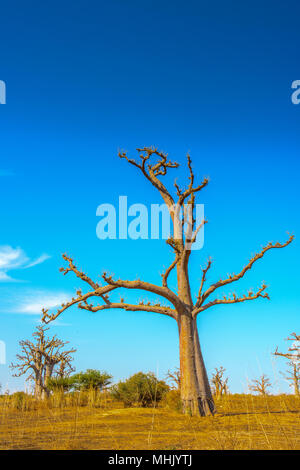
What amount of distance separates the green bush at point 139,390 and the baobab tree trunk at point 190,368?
139 inches

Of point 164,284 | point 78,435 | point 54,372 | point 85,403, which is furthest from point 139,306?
point 54,372

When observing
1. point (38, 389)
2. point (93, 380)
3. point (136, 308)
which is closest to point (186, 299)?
point (136, 308)

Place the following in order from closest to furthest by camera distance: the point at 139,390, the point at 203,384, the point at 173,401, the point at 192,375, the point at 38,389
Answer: the point at 192,375 → the point at 203,384 → the point at 173,401 → the point at 139,390 → the point at 38,389

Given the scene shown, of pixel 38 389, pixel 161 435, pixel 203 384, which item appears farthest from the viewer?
pixel 38 389

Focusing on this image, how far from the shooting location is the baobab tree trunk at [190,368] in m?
11.9

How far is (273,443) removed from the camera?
21.1 ft

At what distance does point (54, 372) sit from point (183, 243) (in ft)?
68.0

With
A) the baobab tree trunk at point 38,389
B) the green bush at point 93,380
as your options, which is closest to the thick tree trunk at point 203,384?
the green bush at point 93,380

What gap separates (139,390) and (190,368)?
4.41m

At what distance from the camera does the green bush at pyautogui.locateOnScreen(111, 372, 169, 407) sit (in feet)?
51.2

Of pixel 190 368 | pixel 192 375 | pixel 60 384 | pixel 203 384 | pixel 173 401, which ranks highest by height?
pixel 190 368

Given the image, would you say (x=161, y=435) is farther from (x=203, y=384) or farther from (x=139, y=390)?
(x=139, y=390)

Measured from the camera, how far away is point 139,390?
51.5ft
